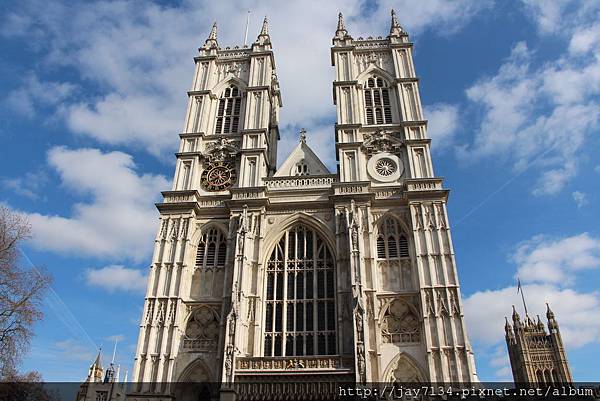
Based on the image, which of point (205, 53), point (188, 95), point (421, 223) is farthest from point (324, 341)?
point (205, 53)

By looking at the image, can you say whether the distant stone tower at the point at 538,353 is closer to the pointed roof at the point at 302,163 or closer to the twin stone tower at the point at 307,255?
the twin stone tower at the point at 307,255

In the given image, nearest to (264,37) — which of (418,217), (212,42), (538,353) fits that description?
(212,42)

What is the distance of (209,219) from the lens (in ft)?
96.7

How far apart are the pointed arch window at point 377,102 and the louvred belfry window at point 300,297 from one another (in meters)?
9.79

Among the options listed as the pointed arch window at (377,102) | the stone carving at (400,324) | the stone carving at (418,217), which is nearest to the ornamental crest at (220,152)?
the pointed arch window at (377,102)

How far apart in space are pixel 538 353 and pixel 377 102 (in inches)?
1720

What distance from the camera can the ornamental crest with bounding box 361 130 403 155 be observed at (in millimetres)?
31047

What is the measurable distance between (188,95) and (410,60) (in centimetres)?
1630

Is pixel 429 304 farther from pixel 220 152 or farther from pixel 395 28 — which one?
pixel 395 28

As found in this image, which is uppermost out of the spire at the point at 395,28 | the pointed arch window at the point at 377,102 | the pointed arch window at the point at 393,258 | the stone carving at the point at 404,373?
the spire at the point at 395,28

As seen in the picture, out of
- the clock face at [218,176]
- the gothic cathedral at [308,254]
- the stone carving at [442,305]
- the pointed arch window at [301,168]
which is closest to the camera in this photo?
the gothic cathedral at [308,254]

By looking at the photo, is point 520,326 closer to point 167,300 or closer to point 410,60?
point 410,60

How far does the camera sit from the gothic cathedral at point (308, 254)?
942 inches

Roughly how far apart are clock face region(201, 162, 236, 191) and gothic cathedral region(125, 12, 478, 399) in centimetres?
8
